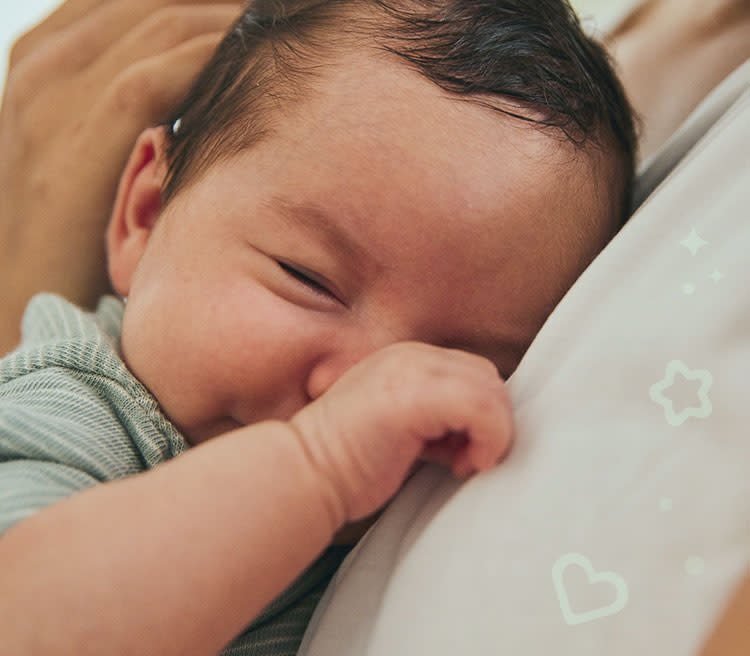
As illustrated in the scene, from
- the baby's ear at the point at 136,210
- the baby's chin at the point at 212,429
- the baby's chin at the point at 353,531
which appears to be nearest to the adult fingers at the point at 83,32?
the baby's ear at the point at 136,210

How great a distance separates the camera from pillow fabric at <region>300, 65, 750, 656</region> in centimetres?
48

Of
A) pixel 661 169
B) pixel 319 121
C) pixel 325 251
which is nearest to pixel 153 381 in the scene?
pixel 325 251

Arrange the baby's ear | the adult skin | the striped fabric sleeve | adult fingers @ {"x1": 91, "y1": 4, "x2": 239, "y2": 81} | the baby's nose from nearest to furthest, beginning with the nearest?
the striped fabric sleeve < the baby's nose < the baby's ear < the adult skin < adult fingers @ {"x1": 91, "y1": 4, "x2": 239, "y2": 81}

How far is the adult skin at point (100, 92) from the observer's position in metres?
1.22

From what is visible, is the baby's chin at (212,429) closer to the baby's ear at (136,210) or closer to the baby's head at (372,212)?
the baby's head at (372,212)

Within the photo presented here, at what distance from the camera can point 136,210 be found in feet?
3.47

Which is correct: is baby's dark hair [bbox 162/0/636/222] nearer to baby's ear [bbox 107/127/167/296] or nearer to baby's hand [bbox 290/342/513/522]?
baby's ear [bbox 107/127/167/296]

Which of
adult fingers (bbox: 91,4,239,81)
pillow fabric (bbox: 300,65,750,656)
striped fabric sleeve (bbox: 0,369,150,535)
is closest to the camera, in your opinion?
pillow fabric (bbox: 300,65,750,656)

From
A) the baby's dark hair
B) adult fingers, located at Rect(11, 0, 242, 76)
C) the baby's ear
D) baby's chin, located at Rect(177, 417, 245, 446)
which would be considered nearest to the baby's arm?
baby's chin, located at Rect(177, 417, 245, 446)

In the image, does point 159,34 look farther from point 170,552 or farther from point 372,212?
point 170,552

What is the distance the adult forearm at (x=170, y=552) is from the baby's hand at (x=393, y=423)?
3 centimetres

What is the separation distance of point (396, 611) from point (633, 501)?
0.71ft

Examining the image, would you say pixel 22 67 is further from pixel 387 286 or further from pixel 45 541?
pixel 45 541

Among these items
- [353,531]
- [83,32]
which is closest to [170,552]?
[353,531]
